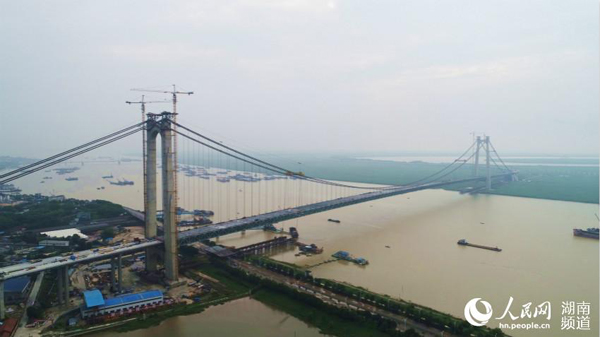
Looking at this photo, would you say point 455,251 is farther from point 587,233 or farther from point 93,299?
point 93,299

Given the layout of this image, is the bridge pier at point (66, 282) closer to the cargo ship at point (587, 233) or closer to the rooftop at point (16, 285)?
the rooftop at point (16, 285)

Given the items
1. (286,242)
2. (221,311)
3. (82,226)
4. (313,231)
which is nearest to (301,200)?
(313,231)

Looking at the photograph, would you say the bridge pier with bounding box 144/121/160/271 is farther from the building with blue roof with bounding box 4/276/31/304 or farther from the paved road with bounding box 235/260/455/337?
the building with blue roof with bounding box 4/276/31/304

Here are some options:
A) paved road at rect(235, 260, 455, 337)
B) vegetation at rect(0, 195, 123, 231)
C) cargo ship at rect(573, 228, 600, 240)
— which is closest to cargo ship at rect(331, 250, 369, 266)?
paved road at rect(235, 260, 455, 337)

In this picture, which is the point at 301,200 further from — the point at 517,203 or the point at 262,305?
the point at 262,305

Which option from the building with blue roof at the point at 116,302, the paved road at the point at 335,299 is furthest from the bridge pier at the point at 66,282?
the paved road at the point at 335,299
